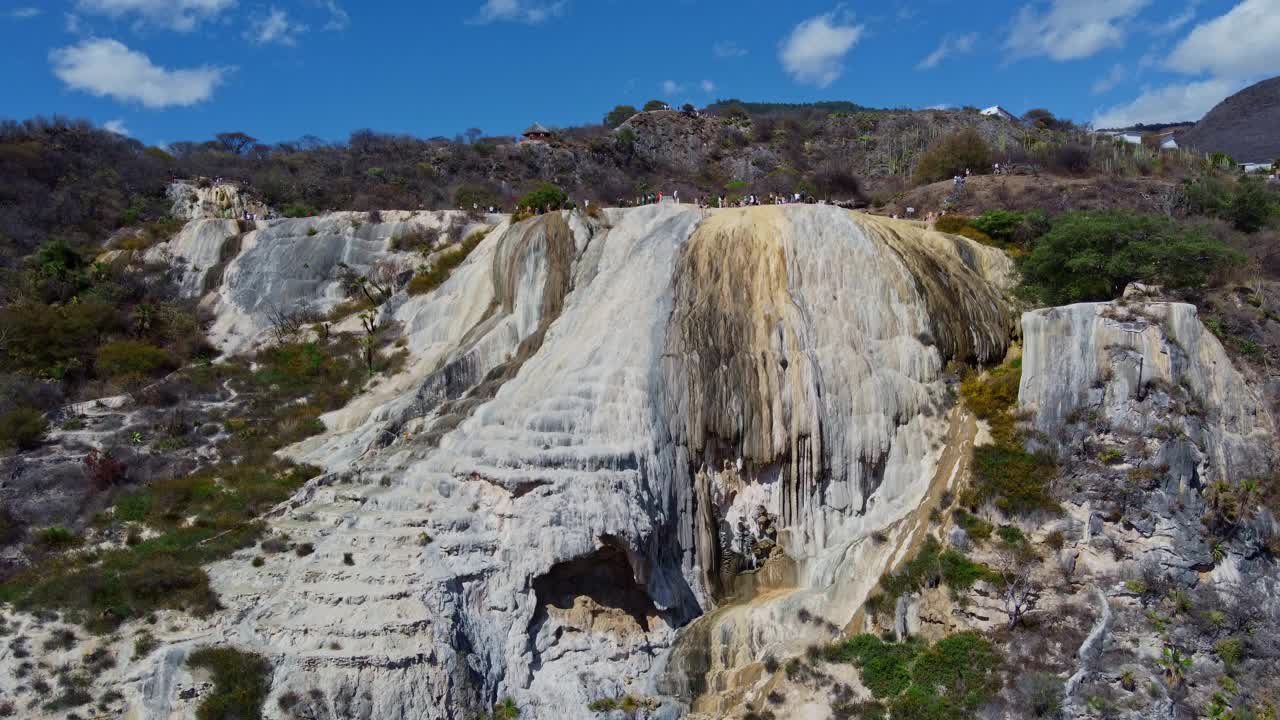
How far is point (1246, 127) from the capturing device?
5247 centimetres

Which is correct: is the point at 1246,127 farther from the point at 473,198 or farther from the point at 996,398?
the point at 473,198

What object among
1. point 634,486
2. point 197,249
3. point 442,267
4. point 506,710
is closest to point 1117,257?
point 634,486

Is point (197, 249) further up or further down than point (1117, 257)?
further up

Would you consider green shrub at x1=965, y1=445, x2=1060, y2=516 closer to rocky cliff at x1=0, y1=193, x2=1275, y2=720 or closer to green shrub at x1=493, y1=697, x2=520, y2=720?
rocky cliff at x1=0, y1=193, x2=1275, y2=720

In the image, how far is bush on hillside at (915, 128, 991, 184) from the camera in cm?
3925

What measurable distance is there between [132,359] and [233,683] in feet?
62.0

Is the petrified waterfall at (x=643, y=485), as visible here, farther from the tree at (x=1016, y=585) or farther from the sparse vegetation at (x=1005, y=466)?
the tree at (x=1016, y=585)

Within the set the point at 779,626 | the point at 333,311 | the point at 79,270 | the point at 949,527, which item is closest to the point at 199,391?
the point at 333,311

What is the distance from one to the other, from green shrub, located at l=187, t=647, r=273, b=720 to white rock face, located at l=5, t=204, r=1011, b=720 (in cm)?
33

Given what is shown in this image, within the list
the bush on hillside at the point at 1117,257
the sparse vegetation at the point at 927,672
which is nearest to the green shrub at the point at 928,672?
the sparse vegetation at the point at 927,672

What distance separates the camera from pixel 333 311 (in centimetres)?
3200

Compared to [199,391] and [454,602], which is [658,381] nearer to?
[454,602]

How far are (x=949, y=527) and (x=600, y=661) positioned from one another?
817 cm

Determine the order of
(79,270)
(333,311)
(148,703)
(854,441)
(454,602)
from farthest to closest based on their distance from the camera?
1. (79,270)
2. (333,311)
3. (854,441)
4. (454,602)
5. (148,703)
